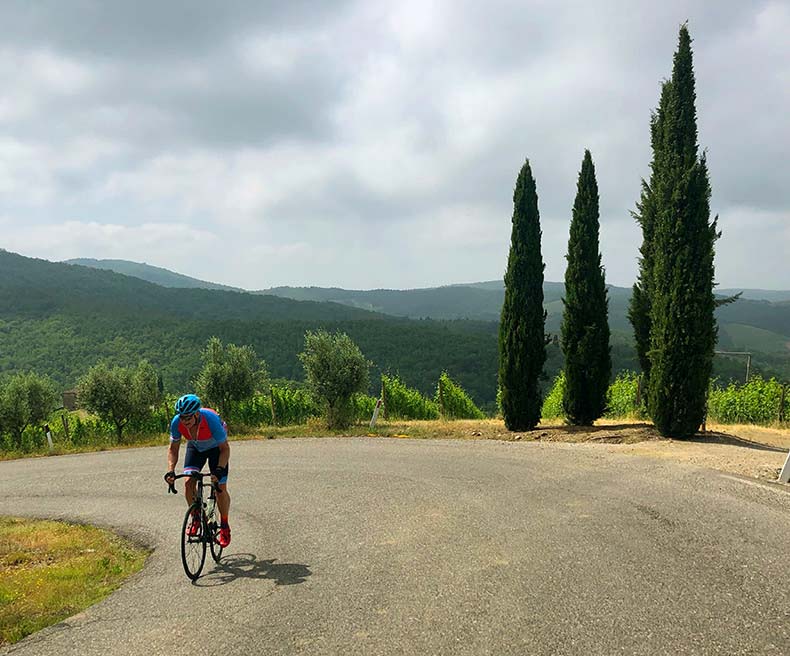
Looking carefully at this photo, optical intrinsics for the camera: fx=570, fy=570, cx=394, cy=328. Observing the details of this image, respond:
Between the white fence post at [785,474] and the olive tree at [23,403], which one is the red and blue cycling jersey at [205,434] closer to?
the white fence post at [785,474]

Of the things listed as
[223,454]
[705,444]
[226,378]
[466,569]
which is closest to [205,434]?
[223,454]

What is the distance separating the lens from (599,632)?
15.3 ft

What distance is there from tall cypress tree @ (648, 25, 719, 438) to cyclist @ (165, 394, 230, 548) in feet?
40.1

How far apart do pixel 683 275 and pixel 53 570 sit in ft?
48.8

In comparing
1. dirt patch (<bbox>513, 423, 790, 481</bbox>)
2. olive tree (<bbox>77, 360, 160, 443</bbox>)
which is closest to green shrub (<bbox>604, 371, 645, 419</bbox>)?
dirt patch (<bbox>513, 423, 790, 481</bbox>)

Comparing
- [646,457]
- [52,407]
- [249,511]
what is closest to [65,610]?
[249,511]

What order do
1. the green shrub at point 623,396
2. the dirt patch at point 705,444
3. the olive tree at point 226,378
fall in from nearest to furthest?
the dirt patch at point 705,444 → the olive tree at point 226,378 → the green shrub at point 623,396

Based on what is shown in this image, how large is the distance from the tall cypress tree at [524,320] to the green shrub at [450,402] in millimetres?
9501

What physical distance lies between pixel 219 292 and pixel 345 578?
18257 centimetres

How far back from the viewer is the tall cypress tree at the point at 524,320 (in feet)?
62.4

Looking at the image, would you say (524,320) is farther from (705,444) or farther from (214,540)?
(214,540)

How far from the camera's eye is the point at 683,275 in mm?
14969

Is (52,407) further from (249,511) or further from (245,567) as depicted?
(245,567)

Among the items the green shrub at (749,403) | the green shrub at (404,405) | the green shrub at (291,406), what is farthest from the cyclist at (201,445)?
the green shrub at (291,406)
